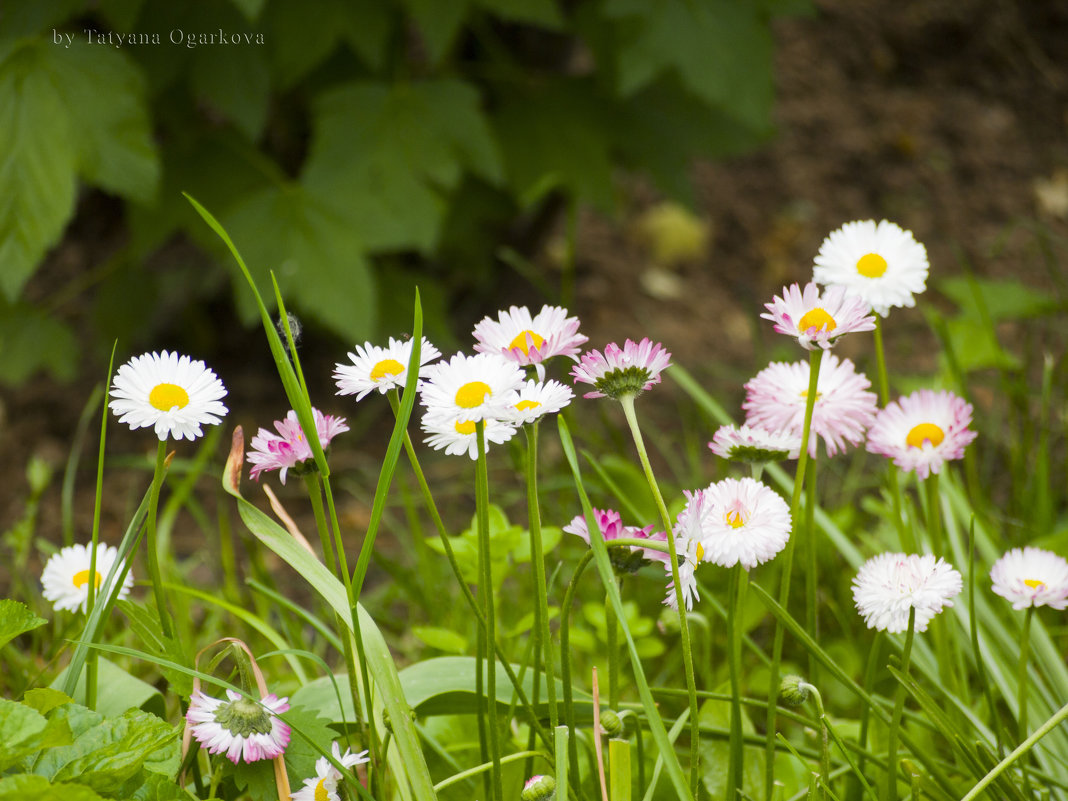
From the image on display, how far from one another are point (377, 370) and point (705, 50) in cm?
125

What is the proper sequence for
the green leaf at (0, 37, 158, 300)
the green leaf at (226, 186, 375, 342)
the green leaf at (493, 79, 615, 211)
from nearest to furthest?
the green leaf at (0, 37, 158, 300), the green leaf at (226, 186, 375, 342), the green leaf at (493, 79, 615, 211)

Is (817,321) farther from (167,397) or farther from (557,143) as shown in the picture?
(557,143)

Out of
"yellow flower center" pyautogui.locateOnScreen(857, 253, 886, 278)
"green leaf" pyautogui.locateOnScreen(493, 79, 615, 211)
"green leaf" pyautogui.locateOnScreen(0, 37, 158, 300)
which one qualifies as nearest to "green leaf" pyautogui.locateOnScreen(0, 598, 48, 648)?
"yellow flower center" pyautogui.locateOnScreen(857, 253, 886, 278)

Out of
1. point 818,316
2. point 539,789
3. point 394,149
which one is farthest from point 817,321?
point 394,149

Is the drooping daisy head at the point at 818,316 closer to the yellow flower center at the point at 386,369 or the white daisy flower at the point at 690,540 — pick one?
the white daisy flower at the point at 690,540

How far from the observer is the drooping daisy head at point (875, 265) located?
0.63 m

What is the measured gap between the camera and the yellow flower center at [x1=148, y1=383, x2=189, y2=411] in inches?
22.9

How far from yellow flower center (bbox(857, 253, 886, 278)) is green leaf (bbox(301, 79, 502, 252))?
1074 mm

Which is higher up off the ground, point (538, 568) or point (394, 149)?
point (394, 149)

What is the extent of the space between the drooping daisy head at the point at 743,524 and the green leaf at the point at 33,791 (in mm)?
375

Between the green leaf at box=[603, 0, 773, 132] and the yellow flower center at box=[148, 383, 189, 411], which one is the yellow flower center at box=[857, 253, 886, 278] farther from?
the green leaf at box=[603, 0, 773, 132]

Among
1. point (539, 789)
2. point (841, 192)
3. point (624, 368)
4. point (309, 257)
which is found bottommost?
point (539, 789)

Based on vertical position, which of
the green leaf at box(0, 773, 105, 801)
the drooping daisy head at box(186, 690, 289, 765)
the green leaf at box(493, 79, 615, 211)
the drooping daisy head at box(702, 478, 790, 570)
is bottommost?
the green leaf at box(0, 773, 105, 801)

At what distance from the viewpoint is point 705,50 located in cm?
165
